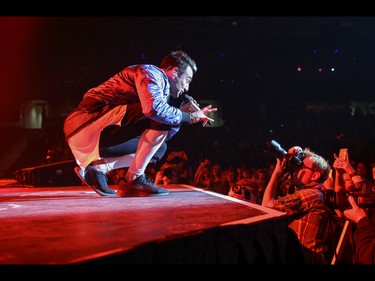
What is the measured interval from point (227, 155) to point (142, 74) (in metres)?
5.29

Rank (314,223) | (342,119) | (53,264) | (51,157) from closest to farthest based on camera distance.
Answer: (53,264), (314,223), (51,157), (342,119)

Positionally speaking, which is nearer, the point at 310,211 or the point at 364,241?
the point at 364,241

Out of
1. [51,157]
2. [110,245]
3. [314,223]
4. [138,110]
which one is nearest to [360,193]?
[314,223]

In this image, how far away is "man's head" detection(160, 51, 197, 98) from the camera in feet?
A: 8.82

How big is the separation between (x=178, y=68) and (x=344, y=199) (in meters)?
1.77

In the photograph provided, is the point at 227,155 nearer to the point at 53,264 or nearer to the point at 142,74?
the point at 142,74

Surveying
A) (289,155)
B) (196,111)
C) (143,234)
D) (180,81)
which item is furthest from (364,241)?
(180,81)

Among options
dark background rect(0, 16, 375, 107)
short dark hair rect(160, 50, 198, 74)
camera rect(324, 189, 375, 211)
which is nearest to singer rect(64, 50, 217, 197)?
short dark hair rect(160, 50, 198, 74)

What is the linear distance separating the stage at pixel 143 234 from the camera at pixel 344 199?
1.45 m

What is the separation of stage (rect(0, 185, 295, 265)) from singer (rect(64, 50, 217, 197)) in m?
0.44

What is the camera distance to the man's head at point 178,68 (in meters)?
2.69

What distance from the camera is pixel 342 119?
26.7 ft

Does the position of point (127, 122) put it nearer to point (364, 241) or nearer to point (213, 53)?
point (364, 241)

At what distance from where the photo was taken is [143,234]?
1.36m
